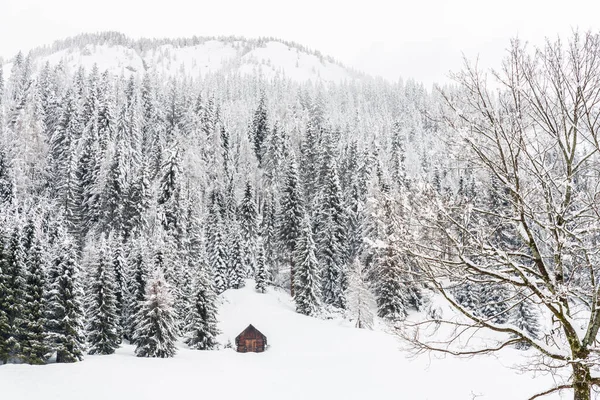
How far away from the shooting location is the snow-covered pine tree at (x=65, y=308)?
24156mm

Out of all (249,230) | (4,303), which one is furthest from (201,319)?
(249,230)

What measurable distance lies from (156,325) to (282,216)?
23.8 metres

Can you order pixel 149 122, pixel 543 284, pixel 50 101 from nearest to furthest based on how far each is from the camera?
pixel 543 284
pixel 50 101
pixel 149 122

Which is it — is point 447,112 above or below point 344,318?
above

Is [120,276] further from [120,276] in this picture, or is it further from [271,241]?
[271,241]

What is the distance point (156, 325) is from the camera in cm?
2881

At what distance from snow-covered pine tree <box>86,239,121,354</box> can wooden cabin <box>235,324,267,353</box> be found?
1075 centimetres

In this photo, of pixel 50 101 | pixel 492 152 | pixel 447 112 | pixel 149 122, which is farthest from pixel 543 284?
pixel 50 101

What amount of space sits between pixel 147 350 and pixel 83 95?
54.5 metres

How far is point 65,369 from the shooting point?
20.4m

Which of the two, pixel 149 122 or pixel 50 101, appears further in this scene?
pixel 149 122

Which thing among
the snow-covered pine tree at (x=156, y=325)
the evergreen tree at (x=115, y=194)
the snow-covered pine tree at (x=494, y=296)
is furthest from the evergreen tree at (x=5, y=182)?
the snow-covered pine tree at (x=494, y=296)

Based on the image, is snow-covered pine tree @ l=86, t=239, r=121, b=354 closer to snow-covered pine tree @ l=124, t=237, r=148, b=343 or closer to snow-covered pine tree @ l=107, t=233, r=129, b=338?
snow-covered pine tree @ l=124, t=237, r=148, b=343

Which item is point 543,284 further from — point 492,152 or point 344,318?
point 344,318
